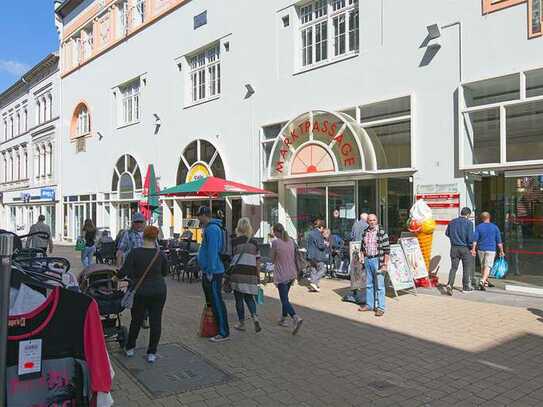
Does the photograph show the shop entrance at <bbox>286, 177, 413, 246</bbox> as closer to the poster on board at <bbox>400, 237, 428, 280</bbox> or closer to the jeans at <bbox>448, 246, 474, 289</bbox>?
the poster on board at <bbox>400, 237, 428, 280</bbox>

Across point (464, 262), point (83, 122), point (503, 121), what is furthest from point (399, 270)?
point (83, 122)

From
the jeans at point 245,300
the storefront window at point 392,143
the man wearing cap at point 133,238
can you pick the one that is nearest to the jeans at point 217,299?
the jeans at point 245,300

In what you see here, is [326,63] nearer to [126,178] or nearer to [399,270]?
[399,270]

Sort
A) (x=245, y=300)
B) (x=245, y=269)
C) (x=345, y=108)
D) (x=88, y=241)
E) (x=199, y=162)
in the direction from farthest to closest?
(x=199, y=162) → (x=345, y=108) → (x=88, y=241) → (x=245, y=300) → (x=245, y=269)

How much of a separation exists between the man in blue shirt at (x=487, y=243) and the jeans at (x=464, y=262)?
281 millimetres

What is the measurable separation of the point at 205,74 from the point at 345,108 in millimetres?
7534

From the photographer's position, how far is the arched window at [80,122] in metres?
27.8

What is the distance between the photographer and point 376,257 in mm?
7793

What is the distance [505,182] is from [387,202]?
2830mm

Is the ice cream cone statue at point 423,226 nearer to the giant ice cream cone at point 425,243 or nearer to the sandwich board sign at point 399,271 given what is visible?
the giant ice cream cone at point 425,243

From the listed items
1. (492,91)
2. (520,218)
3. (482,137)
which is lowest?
(520,218)

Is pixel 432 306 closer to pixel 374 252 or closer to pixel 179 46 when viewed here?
pixel 374 252

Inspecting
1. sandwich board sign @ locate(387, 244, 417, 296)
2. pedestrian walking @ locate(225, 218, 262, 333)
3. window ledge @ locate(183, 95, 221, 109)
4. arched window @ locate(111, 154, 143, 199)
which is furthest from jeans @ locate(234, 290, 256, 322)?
arched window @ locate(111, 154, 143, 199)

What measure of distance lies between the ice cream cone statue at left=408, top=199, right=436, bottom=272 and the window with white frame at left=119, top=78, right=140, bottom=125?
15.8 meters
